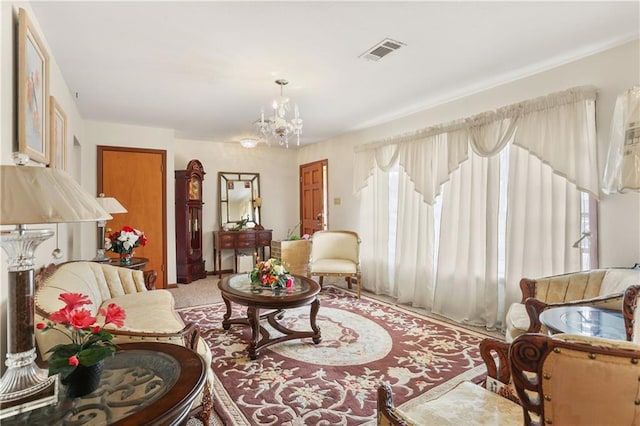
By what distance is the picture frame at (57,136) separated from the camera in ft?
8.21

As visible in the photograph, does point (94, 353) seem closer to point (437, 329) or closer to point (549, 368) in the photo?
point (549, 368)

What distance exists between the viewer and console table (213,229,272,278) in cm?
601

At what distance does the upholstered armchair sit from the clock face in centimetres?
238

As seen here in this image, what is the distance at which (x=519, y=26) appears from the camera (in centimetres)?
232

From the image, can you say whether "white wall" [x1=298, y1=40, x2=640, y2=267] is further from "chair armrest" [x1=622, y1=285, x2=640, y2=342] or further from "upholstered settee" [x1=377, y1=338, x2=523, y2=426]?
"upholstered settee" [x1=377, y1=338, x2=523, y2=426]

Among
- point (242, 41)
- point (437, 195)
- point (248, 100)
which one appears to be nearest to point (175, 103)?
point (248, 100)

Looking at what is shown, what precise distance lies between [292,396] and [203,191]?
482 cm

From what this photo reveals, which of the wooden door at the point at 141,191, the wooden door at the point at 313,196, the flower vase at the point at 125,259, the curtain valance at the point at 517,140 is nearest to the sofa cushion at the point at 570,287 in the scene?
the curtain valance at the point at 517,140

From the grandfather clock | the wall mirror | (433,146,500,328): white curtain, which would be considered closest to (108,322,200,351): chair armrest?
(433,146,500,328): white curtain

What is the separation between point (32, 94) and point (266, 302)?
208cm

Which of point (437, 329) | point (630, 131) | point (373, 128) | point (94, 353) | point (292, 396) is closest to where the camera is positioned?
point (94, 353)

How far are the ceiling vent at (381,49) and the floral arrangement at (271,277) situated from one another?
6.82 ft

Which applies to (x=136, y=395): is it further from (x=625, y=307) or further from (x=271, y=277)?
(x=625, y=307)

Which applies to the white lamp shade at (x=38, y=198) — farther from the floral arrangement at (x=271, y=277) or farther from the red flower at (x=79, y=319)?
the floral arrangement at (x=271, y=277)
